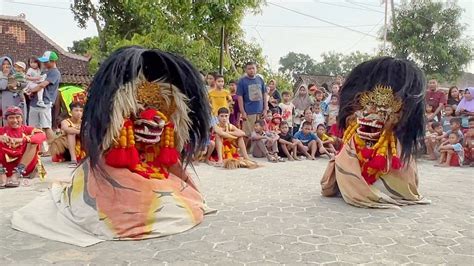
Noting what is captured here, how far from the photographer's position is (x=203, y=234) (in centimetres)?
418

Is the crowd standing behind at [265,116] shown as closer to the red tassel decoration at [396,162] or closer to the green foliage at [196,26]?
the green foliage at [196,26]

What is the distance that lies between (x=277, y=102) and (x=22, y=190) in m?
6.36

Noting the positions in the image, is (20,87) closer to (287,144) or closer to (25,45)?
(287,144)

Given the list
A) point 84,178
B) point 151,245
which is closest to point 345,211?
point 151,245

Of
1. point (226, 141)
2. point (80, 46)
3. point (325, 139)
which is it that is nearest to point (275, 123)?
point (325, 139)

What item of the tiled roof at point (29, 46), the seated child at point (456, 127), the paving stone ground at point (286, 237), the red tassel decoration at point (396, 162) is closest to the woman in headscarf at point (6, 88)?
the paving stone ground at point (286, 237)

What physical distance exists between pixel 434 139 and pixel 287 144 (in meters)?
2.95

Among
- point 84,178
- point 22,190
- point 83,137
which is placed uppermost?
point 83,137

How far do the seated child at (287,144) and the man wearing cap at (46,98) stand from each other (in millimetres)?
4232

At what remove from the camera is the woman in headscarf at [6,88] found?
823cm

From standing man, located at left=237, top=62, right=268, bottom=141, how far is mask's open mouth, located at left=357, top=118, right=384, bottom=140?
14.1 ft

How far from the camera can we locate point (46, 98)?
8633 millimetres

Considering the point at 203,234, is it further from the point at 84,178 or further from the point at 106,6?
the point at 106,6

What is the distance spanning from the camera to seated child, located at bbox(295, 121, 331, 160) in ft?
32.6
